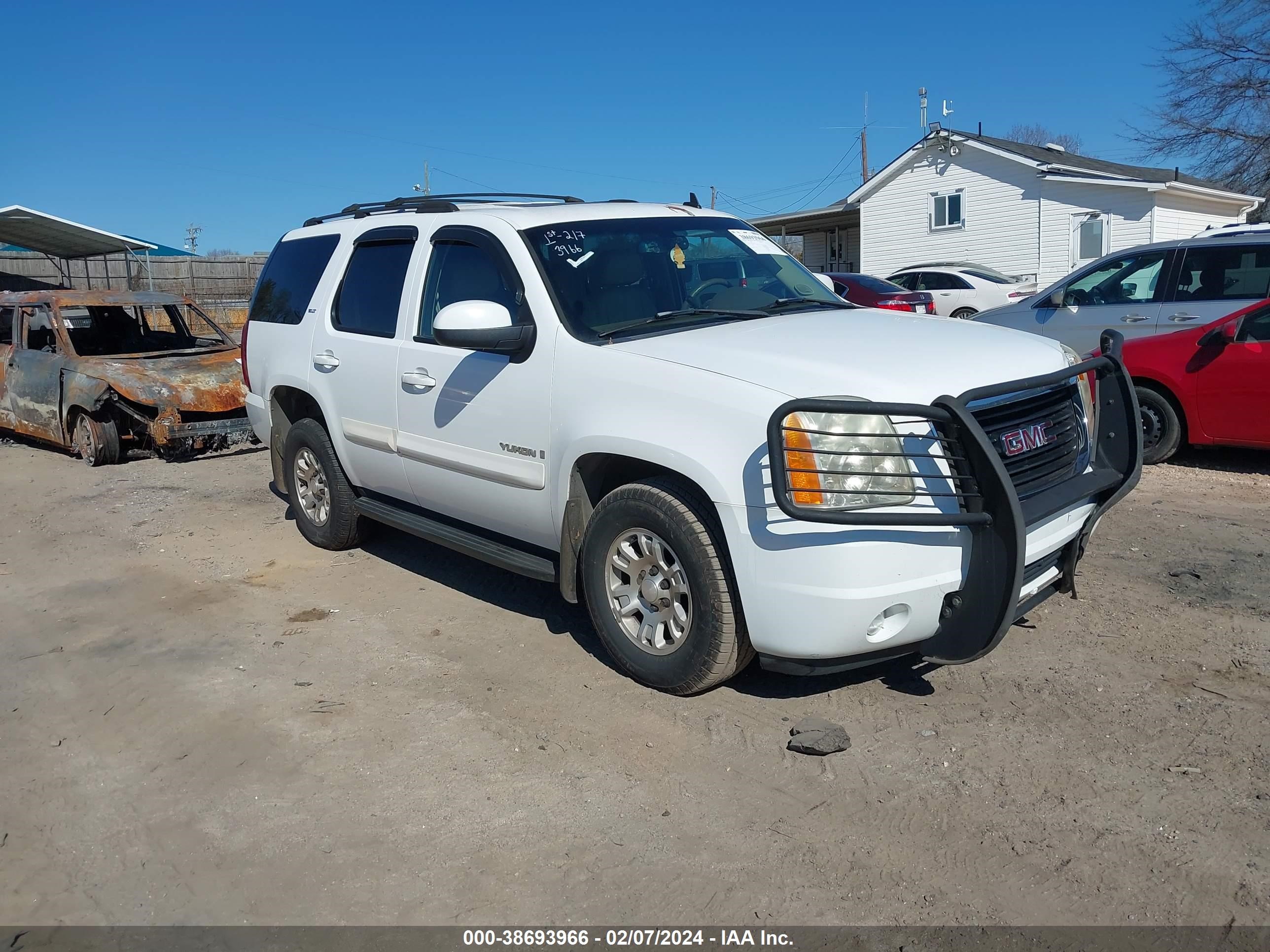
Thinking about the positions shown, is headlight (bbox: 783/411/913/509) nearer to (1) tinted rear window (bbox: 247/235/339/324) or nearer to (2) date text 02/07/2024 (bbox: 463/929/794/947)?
(2) date text 02/07/2024 (bbox: 463/929/794/947)

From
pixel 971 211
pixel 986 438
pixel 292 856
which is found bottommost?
pixel 292 856

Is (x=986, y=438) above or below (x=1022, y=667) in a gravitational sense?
above

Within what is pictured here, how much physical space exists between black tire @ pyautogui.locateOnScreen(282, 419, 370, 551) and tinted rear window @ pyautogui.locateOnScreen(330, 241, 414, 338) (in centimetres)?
73

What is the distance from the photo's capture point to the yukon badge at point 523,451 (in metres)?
4.64

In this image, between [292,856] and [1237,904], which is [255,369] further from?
[1237,904]

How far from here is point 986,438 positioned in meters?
3.55

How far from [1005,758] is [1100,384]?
6.01 feet

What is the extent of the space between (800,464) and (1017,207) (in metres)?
27.8

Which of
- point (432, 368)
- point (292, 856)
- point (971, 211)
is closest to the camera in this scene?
point (292, 856)

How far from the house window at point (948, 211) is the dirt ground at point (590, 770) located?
1019 inches

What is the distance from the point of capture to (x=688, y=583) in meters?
4.05

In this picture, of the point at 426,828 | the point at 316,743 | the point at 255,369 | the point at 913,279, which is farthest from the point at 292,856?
the point at 913,279

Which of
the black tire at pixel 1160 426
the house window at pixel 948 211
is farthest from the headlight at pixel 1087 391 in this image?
the house window at pixel 948 211

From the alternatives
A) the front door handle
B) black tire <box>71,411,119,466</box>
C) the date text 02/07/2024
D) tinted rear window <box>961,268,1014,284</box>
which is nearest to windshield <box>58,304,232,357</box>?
black tire <box>71,411,119,466</box>
